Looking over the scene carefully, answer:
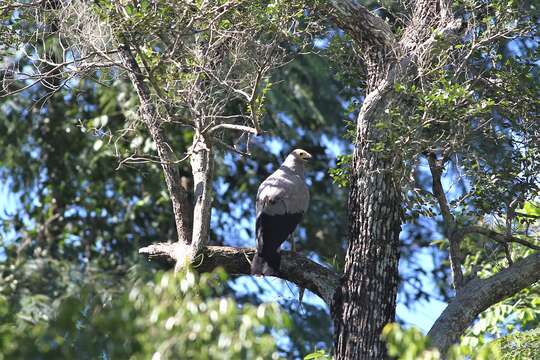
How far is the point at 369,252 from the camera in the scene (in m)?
5.95

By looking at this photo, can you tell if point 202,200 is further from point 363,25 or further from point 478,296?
point 478,296

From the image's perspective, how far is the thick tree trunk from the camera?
586 centimetres

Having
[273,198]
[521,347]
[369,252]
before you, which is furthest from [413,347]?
[273,198]

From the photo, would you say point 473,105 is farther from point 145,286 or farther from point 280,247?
point 145,286

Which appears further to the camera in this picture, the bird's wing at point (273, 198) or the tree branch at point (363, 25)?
the bird's wing at point (273, 198)

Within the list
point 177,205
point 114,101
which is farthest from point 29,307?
point 177,205

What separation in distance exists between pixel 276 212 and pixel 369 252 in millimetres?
1087

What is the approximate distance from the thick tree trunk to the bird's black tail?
0.46m

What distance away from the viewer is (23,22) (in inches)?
260

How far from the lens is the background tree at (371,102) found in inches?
230

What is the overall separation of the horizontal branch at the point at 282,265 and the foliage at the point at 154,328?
2.46 m

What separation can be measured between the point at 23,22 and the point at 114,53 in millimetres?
661

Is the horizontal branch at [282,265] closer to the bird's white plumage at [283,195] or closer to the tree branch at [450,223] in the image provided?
the bird's white plumage at [283,195]

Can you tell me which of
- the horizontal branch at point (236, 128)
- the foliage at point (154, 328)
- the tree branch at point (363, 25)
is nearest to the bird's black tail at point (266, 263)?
the horizontal branch at point (236, 128)
